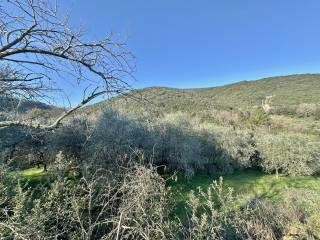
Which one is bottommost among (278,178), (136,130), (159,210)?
(278,178)

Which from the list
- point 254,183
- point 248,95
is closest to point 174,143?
point 254,183

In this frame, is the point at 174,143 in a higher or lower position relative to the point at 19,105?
lower

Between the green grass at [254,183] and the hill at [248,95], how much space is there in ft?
79.2

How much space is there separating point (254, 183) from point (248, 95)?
198 feet

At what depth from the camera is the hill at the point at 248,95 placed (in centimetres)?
5469

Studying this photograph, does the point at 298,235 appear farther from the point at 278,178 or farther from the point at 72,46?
the point at 278,178

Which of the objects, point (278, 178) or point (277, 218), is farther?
point (278, 178)

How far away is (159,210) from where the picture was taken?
5.65m

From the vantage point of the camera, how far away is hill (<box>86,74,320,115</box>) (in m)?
54.7

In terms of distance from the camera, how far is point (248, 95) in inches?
3031

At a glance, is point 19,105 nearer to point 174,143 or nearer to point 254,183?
point 174,143

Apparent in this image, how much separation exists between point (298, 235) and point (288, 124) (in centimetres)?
3318

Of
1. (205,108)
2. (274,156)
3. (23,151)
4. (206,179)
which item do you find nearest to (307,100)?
(205,108)

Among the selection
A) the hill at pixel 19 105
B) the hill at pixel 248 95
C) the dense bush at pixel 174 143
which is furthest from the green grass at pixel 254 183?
the hill at pixel 248 95
